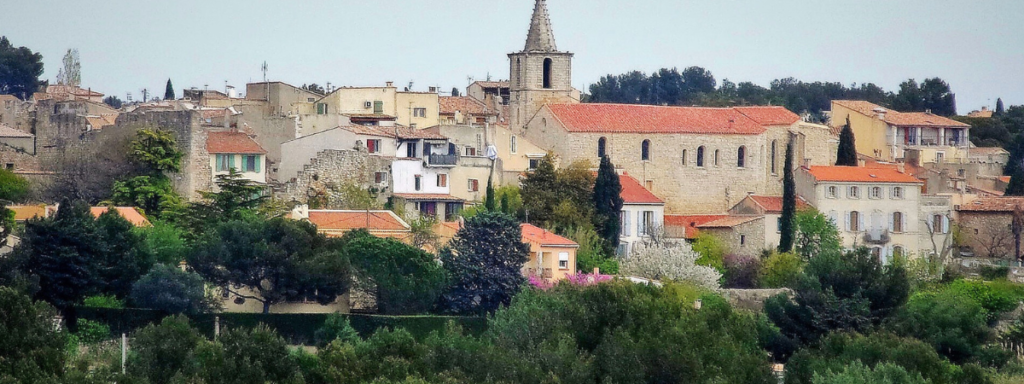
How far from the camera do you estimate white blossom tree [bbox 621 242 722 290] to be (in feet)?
190

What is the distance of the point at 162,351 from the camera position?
42.9m

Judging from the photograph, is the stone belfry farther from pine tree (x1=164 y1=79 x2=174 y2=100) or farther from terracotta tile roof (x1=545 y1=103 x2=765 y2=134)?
pine tree (x1=164 y1=79 x2=174 y2=100)

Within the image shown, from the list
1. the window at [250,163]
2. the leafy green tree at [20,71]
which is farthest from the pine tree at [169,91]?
the window at [250,163]

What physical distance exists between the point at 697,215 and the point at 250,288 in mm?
18055

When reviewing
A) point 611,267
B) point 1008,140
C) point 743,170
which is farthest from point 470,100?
point 1008,140

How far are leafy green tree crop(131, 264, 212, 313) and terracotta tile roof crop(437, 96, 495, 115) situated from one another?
20.3m

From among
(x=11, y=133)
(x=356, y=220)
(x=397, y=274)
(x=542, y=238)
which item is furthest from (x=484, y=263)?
(x=11, y=133)

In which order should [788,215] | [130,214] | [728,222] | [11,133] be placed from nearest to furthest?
1. [130,214]
2. [788,215]
3. [728,222]
4. [11,133]

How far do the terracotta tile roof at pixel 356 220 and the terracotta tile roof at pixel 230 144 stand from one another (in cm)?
405

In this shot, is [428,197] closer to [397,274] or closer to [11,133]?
[397,274]

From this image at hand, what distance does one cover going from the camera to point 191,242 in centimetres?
5434

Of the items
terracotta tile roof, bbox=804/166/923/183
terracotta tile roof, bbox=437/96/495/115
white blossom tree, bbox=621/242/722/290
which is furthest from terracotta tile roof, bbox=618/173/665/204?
terracotta tile roof, bbox=437/96/495/115

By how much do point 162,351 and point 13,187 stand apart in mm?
17285

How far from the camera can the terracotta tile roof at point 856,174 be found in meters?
65.1
